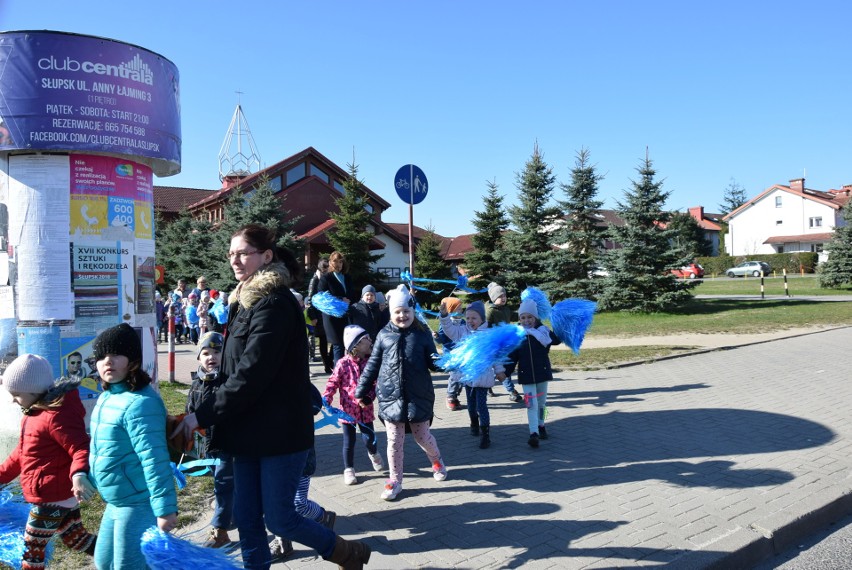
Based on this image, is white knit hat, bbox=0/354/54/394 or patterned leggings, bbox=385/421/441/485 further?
patterned leggings, bbox=385/421/441/485

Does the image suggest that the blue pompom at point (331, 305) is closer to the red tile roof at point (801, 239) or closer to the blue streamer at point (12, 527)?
the blue streamer at point (12, 527)

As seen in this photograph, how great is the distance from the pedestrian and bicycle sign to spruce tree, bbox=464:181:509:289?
19220 mm

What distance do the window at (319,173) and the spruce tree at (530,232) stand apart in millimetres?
16485

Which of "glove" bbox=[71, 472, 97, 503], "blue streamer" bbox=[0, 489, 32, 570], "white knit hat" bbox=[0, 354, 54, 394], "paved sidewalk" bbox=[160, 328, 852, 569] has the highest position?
"white knit hat" bbox=[0, 354, 54, 394]

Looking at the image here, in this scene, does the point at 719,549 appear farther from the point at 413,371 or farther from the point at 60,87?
the point at 60,87

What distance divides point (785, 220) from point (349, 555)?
77.4 m

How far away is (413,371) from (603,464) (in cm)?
210

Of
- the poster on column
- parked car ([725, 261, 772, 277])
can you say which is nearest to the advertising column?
the poster on column

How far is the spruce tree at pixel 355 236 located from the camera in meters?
28.2

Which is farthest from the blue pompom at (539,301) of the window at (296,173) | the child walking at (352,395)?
the window at (296,173)

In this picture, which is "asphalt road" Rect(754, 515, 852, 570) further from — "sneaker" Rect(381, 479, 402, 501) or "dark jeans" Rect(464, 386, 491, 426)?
"dark jeans" Rect(464, 386, 491, 426)

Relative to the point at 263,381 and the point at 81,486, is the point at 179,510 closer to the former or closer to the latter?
the point at 81,486

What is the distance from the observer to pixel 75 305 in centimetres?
Answer: 584

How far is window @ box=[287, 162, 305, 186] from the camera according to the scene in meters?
38.5
